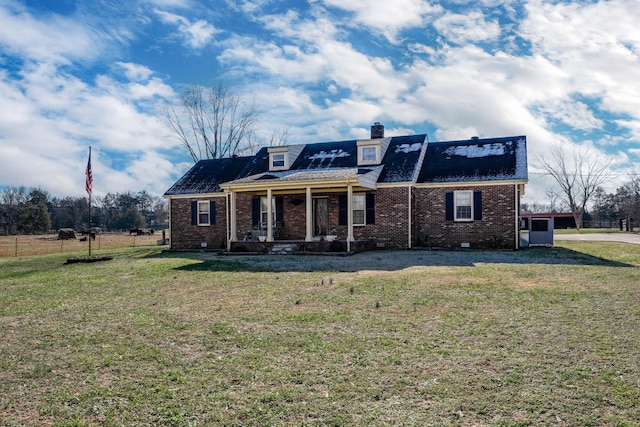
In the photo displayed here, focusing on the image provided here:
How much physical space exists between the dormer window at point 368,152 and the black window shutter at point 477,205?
182 inches

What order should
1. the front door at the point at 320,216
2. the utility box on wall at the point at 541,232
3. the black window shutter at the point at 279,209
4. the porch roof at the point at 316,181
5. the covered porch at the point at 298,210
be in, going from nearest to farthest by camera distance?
1. the porch roof at the point at 316,181
2. the covered porch at the point at 298,210
3. the utility box on wall at the point at 541,232
4. the front door at the point at 320,216
5. the black window shutter at the point at 279,209

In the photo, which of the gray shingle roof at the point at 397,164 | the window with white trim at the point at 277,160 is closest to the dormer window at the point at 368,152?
the gray shingle roof at the point at 397,164

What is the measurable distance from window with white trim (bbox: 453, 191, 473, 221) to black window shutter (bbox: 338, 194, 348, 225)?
14.7 feet

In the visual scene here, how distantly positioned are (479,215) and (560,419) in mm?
15830

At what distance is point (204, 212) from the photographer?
23.0 metres

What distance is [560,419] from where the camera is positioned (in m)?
3.54

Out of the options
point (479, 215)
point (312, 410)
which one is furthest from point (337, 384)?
point (479, 215)

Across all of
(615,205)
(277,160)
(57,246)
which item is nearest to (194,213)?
(277,160)

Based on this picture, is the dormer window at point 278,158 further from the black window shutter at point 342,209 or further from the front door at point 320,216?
the black window shutter at point 342,209

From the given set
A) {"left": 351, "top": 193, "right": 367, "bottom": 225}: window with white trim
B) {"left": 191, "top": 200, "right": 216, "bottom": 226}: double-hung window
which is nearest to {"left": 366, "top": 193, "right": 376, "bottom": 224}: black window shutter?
{"left": 351, "top": 193, "right": 367, "bottom": 225}: window with white trim

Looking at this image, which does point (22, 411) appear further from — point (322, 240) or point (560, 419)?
point (322, 240)

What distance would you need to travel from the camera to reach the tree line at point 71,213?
198 ft

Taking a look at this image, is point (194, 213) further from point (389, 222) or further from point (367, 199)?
point (389, 222)

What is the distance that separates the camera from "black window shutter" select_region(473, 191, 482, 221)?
18625 millimetres
